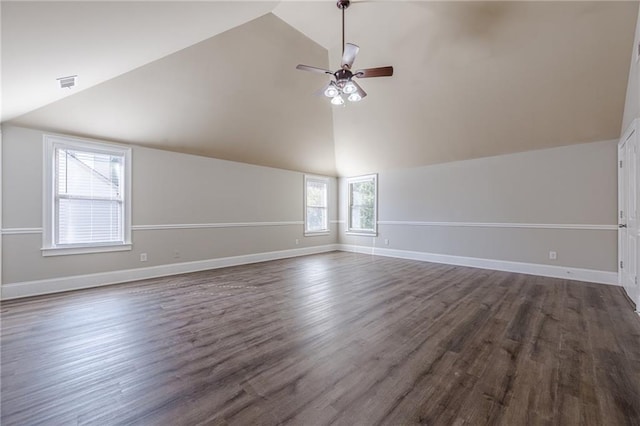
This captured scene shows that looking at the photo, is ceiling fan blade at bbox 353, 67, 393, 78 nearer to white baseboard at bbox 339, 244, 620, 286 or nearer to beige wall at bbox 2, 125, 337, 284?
beige wall at bbox 2, 125, 337, 284

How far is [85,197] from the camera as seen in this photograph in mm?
4055

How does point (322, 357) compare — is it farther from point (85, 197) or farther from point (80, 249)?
point (85, 197)

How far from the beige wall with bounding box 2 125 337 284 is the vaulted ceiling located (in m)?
0.39

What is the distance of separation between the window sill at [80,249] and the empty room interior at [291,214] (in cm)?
3

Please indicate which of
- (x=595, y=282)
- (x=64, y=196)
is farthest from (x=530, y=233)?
(x=64, y=196)

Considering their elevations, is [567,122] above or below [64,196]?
above

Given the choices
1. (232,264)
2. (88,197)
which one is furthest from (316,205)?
(88,197)

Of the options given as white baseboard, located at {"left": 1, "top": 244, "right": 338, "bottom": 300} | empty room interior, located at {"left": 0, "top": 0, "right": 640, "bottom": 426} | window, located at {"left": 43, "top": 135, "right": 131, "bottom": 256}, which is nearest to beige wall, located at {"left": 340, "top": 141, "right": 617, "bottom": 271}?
empty room interior, located at {"left": 0, "top": 0, "right": 640, "bottom": 426}

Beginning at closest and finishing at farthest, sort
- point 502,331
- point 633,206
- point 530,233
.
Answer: point 502,331 → point 633,206 → point 530,233

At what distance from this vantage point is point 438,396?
166 cm

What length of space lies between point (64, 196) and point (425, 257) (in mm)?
6768

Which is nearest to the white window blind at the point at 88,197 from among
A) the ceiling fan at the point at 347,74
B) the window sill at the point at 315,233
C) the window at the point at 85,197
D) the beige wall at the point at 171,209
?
the window at the point at 85,197

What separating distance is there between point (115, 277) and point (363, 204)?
5.77 metres

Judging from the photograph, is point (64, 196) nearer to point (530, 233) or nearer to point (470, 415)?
point (470, 415)
